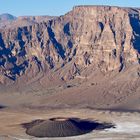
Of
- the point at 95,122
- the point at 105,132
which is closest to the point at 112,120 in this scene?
the point at 95,122

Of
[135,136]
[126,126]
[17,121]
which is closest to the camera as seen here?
[135,136]

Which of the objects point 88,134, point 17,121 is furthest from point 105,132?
point 17,121

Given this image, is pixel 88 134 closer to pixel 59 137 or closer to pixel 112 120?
pixel 59 137

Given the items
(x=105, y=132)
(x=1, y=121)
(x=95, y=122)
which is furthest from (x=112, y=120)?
(x=1, y=121)

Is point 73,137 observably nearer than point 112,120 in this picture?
Yes

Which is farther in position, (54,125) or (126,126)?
(126,126)

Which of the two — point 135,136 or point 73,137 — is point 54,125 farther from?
point 135,136

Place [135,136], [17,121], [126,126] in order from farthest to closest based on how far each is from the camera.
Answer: [17,121]
[126,126]
[135,136]

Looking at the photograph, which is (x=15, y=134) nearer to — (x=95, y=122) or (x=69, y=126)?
(x=69, y=126)
